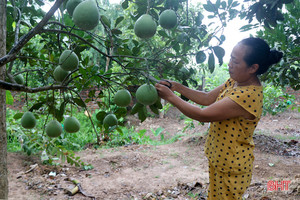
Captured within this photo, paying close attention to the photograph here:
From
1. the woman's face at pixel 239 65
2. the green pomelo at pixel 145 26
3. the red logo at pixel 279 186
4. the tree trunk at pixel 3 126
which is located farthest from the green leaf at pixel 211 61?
the red logo at pixel 279 186

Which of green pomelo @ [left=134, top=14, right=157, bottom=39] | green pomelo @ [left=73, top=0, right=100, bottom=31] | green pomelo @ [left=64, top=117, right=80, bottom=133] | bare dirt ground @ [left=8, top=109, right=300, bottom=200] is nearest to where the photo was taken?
green pomelo @ [left=73, top=0, right=100, bottom=31]

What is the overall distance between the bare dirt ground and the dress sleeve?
4.66 ft

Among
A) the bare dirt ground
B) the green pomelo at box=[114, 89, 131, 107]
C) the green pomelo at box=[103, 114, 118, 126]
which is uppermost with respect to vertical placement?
the green pomelo at box=[114, 89, 131, 107]

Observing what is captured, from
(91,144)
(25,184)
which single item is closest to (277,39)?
(25,184)

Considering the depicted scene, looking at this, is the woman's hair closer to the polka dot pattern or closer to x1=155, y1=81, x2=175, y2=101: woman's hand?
x1=155, y1=81, x2=175, y2=101: woman's hand

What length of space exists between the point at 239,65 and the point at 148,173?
2.36 meters

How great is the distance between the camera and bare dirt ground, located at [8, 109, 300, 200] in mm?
2648

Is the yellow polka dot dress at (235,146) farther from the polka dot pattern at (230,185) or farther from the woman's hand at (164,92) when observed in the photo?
the woman's hand at (164,92)

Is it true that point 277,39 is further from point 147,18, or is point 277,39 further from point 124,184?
point 124,184

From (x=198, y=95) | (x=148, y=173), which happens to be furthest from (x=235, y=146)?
(x=148, y=173)

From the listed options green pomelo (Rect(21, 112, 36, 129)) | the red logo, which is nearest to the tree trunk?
green pomelo (Rect(21, 112, 36, 129))

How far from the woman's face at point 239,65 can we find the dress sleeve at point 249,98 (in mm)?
74

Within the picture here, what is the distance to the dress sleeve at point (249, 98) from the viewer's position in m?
1.37

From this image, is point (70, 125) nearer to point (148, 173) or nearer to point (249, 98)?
point (249, 98)
